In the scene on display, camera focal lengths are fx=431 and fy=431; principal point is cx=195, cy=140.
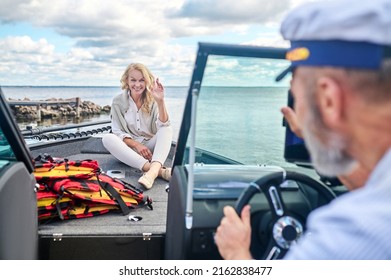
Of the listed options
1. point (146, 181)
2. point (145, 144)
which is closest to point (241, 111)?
point (146, 181)

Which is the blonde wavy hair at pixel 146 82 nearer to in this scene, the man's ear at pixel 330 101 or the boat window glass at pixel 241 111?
the boat window glass at pixel 241 111

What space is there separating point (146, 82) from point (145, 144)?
55cm

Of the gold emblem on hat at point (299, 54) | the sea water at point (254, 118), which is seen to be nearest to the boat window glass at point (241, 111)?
the sea water at point (254, 118)

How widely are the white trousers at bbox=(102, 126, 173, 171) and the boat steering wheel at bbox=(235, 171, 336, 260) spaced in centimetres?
220

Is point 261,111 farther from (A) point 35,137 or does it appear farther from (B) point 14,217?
(A) point 35,137

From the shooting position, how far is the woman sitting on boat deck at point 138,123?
363 centimetres

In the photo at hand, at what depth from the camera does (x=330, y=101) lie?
780mm

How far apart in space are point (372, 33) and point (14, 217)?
138cm

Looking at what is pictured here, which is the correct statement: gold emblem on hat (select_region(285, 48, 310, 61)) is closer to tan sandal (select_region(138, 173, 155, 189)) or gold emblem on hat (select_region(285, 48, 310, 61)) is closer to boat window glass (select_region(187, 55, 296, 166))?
boat window glass (select_region(187, 55, 296, 166))

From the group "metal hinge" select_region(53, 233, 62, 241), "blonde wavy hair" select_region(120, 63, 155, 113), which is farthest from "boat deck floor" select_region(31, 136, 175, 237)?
"blonde wavy hair" select_region(120, 63, 155, 113)

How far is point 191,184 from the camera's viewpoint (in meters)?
1.53

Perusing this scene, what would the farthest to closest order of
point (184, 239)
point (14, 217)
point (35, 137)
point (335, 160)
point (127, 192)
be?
point (35, 137) < point (127, 192) < point (14, 217) < point (184, 239) < point (335, 160)

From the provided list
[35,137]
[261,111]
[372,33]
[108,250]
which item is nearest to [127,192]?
[108,250]

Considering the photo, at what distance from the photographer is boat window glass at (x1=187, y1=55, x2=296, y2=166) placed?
1.55 metres
